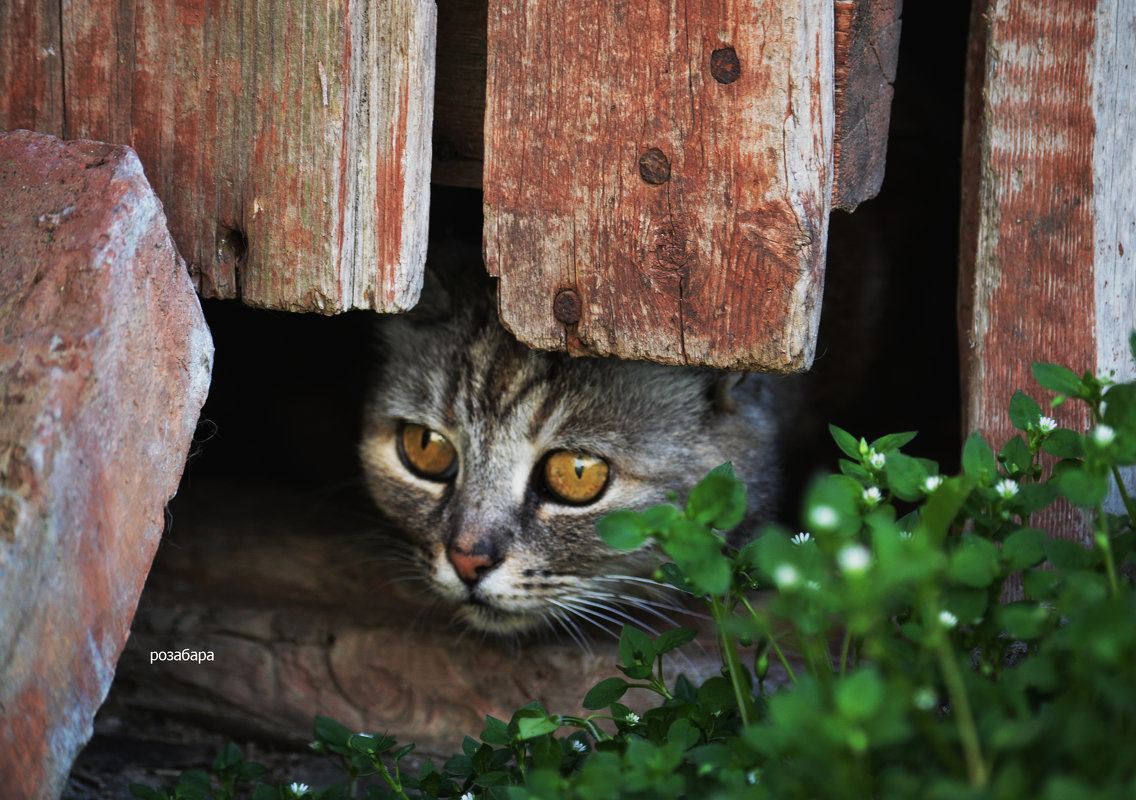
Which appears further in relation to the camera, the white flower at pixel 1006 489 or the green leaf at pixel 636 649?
the green leaf at pixel 636 649

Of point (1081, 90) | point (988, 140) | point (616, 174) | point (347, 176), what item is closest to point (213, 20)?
point (347, 176)

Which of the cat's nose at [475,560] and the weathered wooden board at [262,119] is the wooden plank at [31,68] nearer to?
the weathered wooden board at [262,119]

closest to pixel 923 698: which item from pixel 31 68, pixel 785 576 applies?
pixel 785 576

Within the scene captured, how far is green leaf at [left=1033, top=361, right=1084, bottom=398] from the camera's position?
4.52ft

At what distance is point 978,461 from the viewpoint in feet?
4.59

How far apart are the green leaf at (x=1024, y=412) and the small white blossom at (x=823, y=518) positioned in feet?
2.22

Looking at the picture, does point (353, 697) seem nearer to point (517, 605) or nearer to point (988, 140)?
point (517, 605)

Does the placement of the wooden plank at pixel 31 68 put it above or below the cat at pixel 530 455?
above

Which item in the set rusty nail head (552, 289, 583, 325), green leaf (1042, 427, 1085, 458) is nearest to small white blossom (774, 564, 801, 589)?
A: green leaf (1042, 427, 1085, 458)

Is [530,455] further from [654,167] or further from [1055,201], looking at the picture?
[1055,201]

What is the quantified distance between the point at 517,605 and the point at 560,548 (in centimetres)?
16

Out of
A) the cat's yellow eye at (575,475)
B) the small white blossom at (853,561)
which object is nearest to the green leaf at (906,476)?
the small white blossom at (853,561)

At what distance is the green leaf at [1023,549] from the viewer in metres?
1.25

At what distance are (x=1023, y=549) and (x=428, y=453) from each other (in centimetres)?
159
